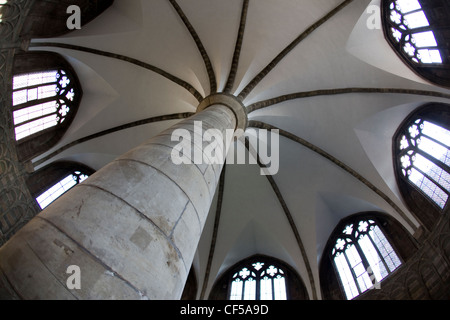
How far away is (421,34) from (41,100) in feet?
36.2

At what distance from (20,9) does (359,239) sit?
37.7ft

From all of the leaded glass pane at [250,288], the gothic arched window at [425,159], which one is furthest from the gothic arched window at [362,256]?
the leaded glass pane at [250,288]

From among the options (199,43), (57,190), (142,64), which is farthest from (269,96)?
(57,190)

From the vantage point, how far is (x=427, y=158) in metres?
8.48

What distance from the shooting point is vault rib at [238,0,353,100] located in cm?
952

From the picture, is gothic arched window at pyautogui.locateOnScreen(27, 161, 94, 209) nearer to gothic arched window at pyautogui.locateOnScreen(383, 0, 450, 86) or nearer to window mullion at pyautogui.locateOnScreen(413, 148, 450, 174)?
window mullion at pyautogui.locateOnScreen(413, 148, 450, 174)

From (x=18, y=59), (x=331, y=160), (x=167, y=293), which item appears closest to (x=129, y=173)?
(x=167, y=293)

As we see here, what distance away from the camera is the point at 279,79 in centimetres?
1084

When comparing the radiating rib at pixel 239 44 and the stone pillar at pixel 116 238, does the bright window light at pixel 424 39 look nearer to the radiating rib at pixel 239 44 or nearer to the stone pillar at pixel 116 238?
the radiating rib at pixel 239 44

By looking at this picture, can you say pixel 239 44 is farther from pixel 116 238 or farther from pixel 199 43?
pixel 116 238

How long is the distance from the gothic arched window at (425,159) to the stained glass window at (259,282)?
526cm

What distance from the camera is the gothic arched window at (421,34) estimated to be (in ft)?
24.8
